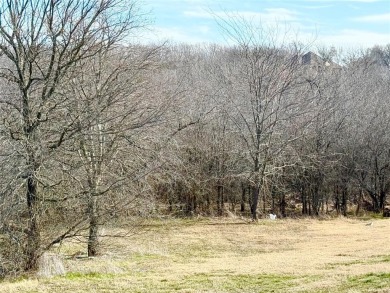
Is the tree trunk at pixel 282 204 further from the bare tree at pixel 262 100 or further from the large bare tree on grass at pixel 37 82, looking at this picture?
the large bare tree on grass at pixel 37 82

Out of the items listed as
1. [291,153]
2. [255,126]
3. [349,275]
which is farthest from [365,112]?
[349,275]

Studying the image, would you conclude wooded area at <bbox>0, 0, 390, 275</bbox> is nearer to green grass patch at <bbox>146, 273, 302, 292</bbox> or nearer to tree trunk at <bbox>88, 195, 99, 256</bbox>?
tree trunk at <bbox>88, 195, 99, 256</bbox>

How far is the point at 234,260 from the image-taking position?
43.3 ft

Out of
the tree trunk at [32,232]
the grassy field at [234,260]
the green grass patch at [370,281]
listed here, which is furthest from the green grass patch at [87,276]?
the green grass patch at [370,281]

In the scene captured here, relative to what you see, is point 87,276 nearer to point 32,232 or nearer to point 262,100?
point 32,232

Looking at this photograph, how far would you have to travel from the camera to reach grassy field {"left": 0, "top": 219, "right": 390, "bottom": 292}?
870 centimetres

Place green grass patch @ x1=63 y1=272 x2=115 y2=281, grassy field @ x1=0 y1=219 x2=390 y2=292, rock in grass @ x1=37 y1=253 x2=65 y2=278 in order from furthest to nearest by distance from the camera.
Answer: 1. rock in grass @ x1=37 y1=253 x2=65 y2=278
2. green grass patch @ x1=63 y1=272 x2=115 y2=281
3. grassy field @ x1=0 y1=219 x2=390 y2=292

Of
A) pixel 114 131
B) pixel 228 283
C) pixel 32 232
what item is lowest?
pixel 228 283

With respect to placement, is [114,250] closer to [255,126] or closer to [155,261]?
[155,261]

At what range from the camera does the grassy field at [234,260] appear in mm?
8695

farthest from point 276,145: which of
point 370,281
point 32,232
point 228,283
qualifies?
point 370,281

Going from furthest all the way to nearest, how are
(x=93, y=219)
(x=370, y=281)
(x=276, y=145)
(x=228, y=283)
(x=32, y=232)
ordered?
(x=276, y=145) → (x=93, y=219) → (x=32, y=232) → (x=228, y=283) → (x=370, y=281)

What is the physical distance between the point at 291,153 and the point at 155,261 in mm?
12743

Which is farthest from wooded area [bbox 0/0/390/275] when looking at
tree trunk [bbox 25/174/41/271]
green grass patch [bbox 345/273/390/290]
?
green grass patch [bbox 345/273/390/290]
